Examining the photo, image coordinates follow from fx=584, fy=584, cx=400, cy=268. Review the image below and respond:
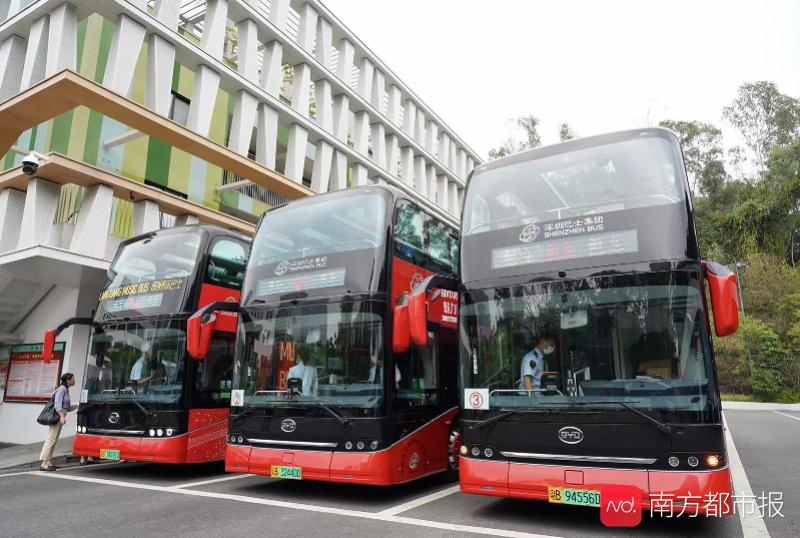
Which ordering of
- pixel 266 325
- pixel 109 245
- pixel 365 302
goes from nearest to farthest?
pixel 365 302, pixel 266 325, pixel 109 245

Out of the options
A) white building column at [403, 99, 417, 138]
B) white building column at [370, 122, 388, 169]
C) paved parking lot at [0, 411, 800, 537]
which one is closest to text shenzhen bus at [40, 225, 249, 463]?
paved parking lot at [0, 411, 800, 537]

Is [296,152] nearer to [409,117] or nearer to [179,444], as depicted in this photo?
[409,117]

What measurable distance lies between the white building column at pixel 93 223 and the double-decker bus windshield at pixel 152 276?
469 cm

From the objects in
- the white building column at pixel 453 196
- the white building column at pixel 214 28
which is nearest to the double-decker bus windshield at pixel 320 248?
the white building column at pixel 214 28

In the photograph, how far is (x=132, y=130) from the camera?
712 inches

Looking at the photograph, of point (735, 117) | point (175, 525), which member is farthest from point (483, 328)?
point (735, 117)

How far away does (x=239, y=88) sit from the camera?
19.8 metres

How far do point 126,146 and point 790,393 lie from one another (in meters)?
34.3

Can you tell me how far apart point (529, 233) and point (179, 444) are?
5.88 metres

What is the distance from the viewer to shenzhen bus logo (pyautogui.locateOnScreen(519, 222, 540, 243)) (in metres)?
6.27

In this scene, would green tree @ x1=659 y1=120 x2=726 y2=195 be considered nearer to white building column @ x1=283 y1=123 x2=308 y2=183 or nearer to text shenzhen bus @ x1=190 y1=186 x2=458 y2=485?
white building column @ x1=283 y1=123 x2=308 y2=183

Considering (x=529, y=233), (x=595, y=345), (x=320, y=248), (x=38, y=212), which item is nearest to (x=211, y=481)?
(x=320, y=248)

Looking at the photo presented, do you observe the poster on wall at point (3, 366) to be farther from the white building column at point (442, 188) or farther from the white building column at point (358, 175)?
the white building column at point (442, 188)

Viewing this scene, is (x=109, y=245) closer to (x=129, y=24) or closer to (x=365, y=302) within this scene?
(x=129, y=24)
